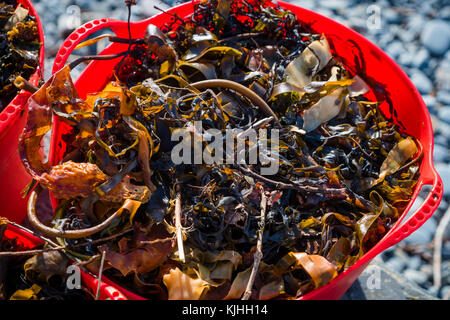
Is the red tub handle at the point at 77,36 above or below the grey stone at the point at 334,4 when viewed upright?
above

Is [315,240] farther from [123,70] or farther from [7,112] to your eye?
[7,112]

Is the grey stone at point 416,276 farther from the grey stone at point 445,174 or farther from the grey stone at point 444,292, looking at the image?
the grey stone at point 445,174

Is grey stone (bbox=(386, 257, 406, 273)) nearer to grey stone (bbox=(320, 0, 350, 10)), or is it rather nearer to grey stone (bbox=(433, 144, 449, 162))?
grey stone (bbox=(433, 144, 449, 162))

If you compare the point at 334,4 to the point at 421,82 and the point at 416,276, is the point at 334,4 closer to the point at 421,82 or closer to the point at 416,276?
the point at 421,82

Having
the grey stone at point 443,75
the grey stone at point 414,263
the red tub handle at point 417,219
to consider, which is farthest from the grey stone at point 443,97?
the red tub handle at point 417,219

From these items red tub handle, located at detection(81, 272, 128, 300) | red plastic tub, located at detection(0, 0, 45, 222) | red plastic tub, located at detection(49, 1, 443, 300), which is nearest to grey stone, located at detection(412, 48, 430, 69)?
red plastic tub, located at detection(49, 1, 443, 300)
